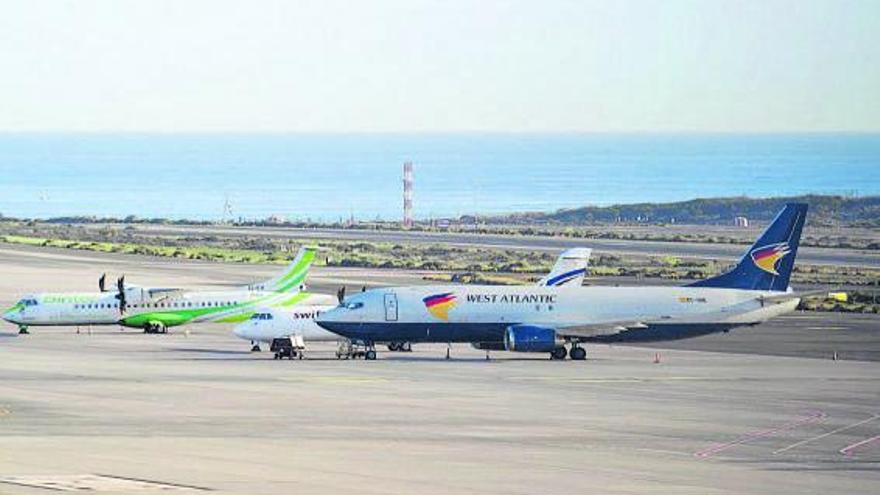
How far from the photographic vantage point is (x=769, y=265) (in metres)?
98.0

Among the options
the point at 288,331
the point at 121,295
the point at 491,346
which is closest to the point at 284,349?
the point at 288,331

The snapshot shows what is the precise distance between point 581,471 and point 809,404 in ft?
72.1

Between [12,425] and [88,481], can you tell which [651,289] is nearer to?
[12,425]

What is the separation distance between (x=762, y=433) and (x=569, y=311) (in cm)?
2982

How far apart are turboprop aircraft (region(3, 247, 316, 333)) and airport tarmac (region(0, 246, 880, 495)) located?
289cm

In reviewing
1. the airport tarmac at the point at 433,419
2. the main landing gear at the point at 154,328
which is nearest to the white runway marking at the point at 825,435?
the airport tarmac at the point at 433,419

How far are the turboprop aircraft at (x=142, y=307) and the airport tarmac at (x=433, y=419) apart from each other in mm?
2886

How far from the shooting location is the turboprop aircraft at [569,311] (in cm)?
9444

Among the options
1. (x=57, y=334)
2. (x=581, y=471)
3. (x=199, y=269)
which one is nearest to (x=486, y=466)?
(x=581, y=471)

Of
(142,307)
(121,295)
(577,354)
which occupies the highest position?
(121,295)

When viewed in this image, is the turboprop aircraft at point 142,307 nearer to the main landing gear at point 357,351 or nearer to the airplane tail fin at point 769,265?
the main landing gear at point 357,351

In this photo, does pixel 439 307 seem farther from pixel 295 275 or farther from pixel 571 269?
pixel 295 275

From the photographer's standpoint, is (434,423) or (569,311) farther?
(569,311)

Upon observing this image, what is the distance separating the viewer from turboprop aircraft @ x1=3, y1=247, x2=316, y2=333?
113438 millimetres
